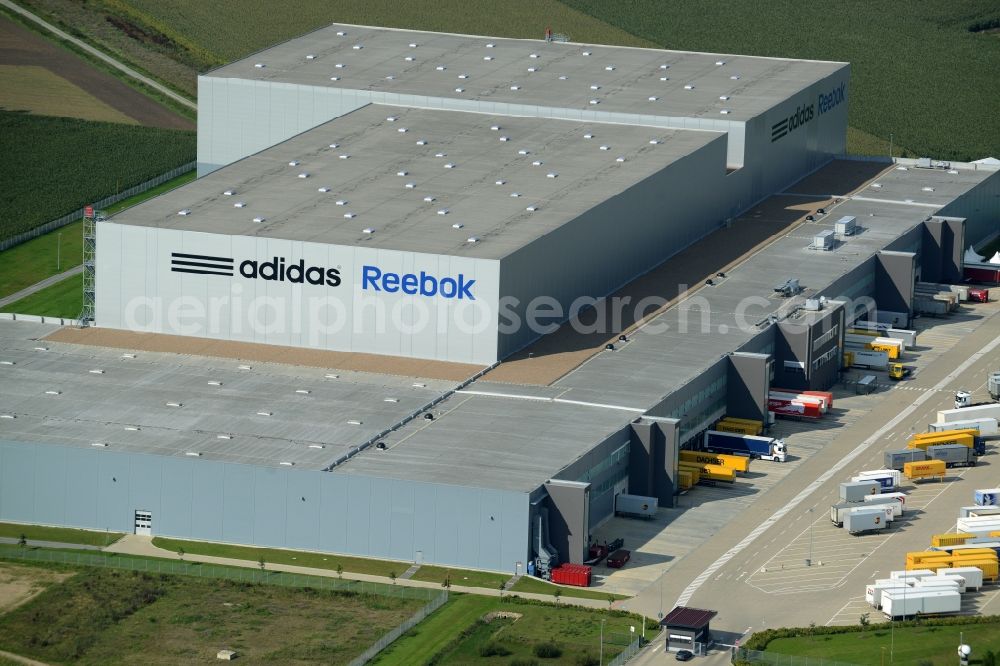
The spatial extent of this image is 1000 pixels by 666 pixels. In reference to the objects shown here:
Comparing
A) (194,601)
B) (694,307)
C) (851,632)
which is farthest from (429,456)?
(694,307)

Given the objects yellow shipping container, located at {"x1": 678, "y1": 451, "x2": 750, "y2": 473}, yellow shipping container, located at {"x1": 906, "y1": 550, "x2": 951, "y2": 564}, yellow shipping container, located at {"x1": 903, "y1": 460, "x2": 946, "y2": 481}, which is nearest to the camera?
yellow shipping container, located at {"x1": 906, "y1": 550, "x2": 951, "y2": 564}

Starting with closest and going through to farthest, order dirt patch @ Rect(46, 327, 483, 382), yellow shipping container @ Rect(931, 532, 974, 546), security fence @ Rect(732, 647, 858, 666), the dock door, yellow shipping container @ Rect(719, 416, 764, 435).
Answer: security fence @ Rect(732, 647, 858, 666)
yellow shipping container @ Rect(931, 532, 974, 546)
the dock door
dirt patch @ Rect(46, 327, 483, 382)
yellow shipping container @ Rect(719, 416, 764, 435)

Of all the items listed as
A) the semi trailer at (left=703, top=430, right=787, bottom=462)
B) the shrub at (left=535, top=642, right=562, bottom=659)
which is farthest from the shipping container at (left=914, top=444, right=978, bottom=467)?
the shrub at (left=535, top=642, right=562, bottom=659)

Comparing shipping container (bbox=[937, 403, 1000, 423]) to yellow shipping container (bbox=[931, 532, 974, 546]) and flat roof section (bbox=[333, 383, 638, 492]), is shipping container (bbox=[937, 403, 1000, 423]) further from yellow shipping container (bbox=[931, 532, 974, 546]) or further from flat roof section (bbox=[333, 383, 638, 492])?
flat roof section (bbox=[333, 383, 638, 492])

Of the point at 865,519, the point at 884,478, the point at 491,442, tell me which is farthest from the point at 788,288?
the point at 491,442

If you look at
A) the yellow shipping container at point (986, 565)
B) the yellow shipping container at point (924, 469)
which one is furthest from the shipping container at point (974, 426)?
the yellow shipping container at point (986, 565)

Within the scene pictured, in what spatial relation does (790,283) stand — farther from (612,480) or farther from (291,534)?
(291,534)

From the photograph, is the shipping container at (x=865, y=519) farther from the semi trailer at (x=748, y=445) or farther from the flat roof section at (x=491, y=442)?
the flat roof section at (x=491, y=442)
